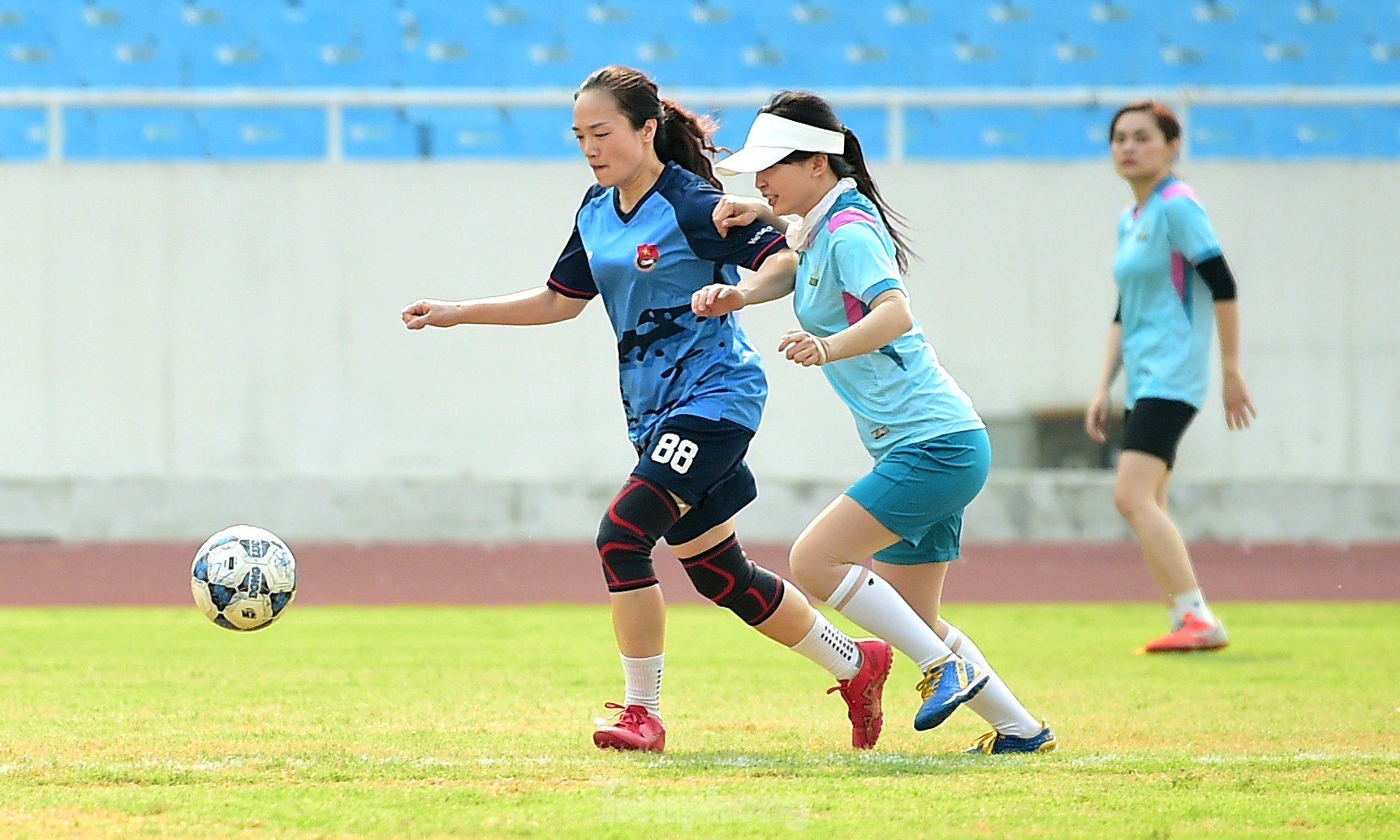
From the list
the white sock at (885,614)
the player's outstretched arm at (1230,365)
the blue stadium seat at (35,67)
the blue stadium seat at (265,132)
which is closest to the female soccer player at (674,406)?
the white sock at (885,614)

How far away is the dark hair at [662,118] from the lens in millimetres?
5285

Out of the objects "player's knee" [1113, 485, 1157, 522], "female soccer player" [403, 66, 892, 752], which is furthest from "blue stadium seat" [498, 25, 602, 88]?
"female soccer player" [403, 66, 892, 752]

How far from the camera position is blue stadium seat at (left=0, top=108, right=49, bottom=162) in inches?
542

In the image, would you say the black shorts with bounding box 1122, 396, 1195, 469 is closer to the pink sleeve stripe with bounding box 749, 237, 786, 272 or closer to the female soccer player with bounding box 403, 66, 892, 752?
the female soccer player with bounding box 403, 66, 892, 752

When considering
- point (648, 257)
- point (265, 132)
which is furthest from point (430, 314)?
point (265, 132)

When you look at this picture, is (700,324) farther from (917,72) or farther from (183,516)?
(917,72)

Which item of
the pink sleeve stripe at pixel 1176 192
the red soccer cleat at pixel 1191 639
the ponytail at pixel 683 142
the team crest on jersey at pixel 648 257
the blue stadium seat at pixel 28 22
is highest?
the blue stadium seat at pixel 28 22

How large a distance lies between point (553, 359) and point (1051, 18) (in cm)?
721

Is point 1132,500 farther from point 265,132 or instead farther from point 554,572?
point 265,132

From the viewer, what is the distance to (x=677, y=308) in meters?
5.23

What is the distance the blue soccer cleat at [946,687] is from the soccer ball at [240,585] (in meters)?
2.18

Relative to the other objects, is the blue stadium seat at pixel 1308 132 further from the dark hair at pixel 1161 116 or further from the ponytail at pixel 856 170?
the ponytail at pixel 856 170

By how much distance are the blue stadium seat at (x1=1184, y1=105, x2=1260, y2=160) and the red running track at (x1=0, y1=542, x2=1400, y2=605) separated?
10.2 feet

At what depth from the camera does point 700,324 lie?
5242mm
